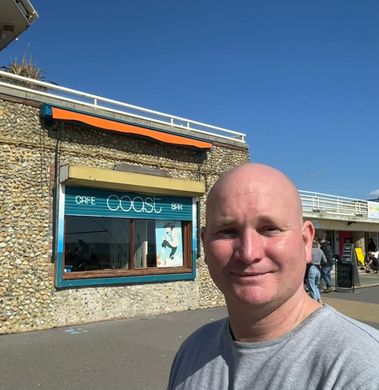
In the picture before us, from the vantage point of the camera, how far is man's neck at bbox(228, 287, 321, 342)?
5.01 feet

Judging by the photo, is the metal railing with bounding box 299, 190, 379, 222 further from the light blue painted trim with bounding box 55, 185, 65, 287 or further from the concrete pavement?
the light blue painted trim with bounding box 55, 185, 65, 287

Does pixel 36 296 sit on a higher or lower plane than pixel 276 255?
lower

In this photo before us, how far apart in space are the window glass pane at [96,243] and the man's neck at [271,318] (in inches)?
364

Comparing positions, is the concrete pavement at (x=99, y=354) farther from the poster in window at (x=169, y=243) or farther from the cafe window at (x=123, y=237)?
the poster in window at (x=169, y=243)

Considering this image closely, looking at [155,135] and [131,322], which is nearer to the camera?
[131,322]

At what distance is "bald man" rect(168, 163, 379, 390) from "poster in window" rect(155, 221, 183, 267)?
35.4 feet

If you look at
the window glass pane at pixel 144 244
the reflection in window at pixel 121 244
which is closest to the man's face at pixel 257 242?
the reflection in window at pixel 121 244

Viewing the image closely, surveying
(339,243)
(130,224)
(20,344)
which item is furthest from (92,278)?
(339,243)

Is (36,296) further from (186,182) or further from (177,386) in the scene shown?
(177,386)

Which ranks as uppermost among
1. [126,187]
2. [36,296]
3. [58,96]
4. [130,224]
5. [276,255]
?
[58,96]

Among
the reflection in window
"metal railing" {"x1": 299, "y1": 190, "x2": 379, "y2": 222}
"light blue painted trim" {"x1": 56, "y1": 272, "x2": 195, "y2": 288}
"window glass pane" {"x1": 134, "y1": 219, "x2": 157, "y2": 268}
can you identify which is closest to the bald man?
"light blue painted trim" {"x1": 56, "y1": 272, "x2": 195, "y2": 288}

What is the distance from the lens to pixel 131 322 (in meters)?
10.5

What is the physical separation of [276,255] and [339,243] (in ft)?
95.4

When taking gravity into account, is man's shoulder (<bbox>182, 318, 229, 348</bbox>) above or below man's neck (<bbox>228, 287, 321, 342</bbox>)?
below
